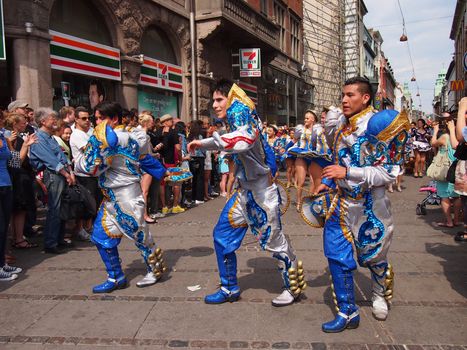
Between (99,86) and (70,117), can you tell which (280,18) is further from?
(70,117)

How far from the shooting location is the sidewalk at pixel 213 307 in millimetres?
3100

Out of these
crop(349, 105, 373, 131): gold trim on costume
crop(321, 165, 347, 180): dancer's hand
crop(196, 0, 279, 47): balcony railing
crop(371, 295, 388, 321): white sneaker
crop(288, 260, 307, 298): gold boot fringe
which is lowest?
crop(371, 295, 388, 321): white sneaker

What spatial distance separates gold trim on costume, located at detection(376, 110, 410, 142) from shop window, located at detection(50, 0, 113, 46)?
356 inches

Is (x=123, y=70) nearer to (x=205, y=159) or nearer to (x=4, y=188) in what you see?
(x=205, y=159)

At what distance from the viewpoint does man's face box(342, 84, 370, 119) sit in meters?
3.21

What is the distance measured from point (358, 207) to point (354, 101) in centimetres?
81

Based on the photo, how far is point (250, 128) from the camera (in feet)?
11.2

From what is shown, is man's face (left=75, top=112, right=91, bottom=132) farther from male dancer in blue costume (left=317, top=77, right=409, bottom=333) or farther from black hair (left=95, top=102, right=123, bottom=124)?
male dancer in blue costume (left=317, top=77, right=409, bottom=333)

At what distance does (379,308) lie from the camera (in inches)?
134

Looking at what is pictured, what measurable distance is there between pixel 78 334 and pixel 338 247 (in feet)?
6.95

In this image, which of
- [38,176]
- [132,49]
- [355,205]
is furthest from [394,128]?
[132,49]

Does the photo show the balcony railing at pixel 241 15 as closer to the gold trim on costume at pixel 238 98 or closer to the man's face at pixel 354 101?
the gold trim on costume at pixel 238 98

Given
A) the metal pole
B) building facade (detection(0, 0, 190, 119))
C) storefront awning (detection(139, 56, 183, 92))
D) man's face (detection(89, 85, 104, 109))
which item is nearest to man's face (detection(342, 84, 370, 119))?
building facade (detection(0, 0, 190, 119))

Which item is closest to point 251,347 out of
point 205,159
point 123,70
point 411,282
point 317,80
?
point 411,282
